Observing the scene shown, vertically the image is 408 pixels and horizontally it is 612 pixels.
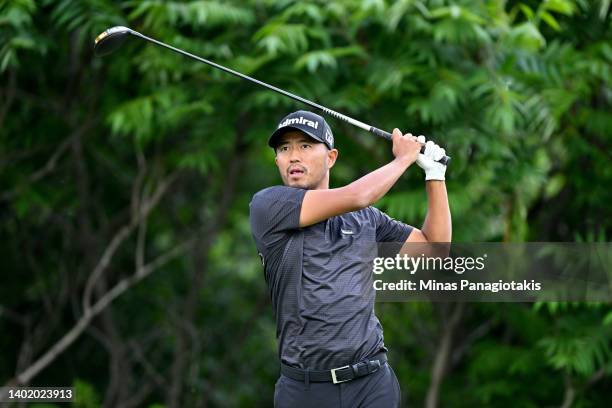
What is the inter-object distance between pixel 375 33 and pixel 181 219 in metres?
3.22

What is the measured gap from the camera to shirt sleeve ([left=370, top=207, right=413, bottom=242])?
358 cm

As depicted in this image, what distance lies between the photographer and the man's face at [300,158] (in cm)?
343

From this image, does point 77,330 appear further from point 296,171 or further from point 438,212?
point 438,212

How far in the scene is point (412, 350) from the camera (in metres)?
8.08

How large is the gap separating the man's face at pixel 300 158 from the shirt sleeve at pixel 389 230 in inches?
12.4

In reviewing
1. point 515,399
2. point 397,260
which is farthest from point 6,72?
point 515,399

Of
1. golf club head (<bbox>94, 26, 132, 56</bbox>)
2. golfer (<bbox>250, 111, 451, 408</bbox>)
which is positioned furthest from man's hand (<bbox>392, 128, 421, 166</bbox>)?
golf club head (<bbox>94, 26, 132, 56</bbox>)

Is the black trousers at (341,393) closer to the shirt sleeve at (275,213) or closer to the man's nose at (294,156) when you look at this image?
the shirt sleeve at (275,213)

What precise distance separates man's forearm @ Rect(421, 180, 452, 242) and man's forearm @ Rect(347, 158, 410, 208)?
232 mm

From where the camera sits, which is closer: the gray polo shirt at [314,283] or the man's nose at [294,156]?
the gray polo shirt at [314,283]

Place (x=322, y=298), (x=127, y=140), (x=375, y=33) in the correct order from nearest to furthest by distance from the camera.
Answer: (x=322, y=298), (x=375, y=33), (x=127, y=140)

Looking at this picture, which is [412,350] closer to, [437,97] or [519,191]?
[519,191]

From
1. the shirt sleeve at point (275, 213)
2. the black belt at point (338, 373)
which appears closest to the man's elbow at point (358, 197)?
the shirt sleeve at point (275, 213)

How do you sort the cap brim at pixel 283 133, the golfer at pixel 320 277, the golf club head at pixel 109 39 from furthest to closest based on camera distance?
the golf club head at pixel 109 39, the cap brim at pixel 283 133, the golfer at pixel 320 277
